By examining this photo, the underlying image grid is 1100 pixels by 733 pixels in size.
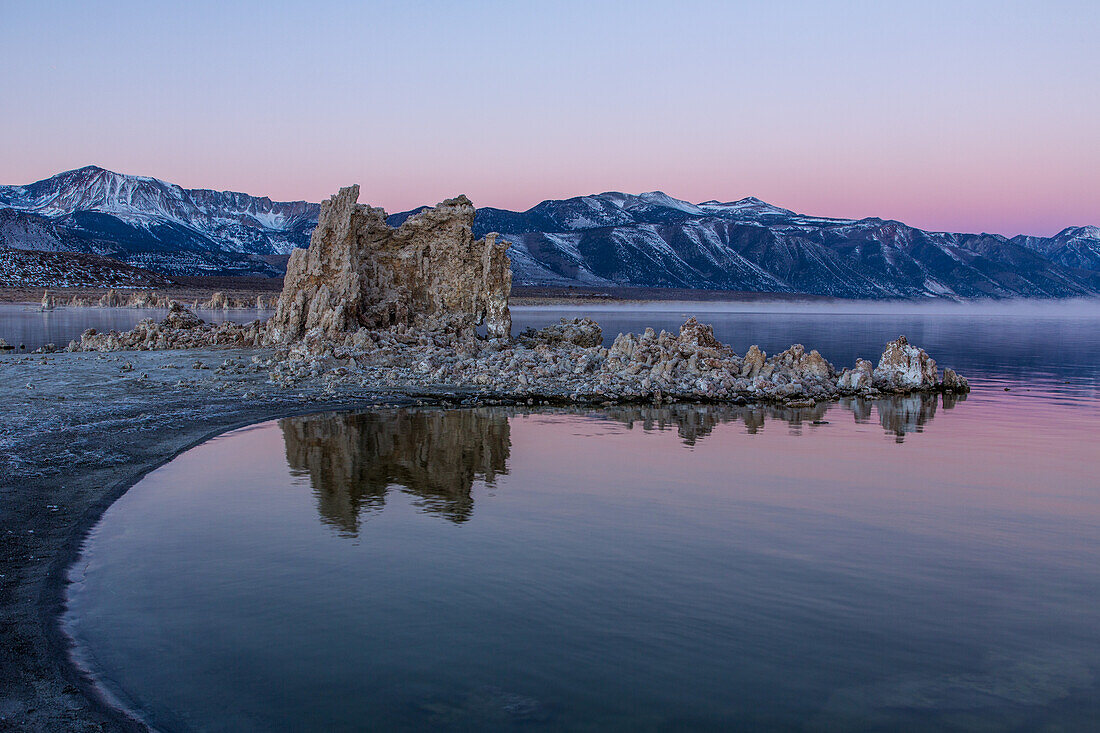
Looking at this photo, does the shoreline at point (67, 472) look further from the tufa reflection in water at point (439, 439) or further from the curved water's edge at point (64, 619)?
the tufa reflection in water at point (439, 439)

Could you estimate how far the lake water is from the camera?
5.43 metres

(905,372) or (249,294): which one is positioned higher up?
(249,294)

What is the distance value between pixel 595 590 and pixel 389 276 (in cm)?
2284

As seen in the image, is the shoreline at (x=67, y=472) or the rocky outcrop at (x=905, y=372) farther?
the rocky outcrop at (x=905, y=372)

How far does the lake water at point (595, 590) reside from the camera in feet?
17.8

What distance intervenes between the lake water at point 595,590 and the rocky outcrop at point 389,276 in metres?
13.1

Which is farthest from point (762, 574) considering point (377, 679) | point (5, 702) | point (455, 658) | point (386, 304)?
point (386, 304)

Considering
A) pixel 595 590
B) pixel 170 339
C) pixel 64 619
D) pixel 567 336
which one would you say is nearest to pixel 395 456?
pixel 595 590

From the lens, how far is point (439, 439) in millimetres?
14766

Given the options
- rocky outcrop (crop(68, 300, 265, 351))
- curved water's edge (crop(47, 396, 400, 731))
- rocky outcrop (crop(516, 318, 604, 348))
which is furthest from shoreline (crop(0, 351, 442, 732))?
rocky outcrop (crop(516, 318, 604, 348))

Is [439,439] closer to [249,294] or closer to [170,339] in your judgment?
[170,339]

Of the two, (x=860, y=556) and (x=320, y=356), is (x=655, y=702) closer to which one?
(x=860, y=556)

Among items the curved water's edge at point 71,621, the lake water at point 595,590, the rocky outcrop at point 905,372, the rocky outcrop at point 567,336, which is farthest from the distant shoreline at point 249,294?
the lake water at point 595,590

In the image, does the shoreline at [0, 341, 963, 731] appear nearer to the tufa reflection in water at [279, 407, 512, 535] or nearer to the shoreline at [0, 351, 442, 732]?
the shoreline at [0, 351, 442, 732]
